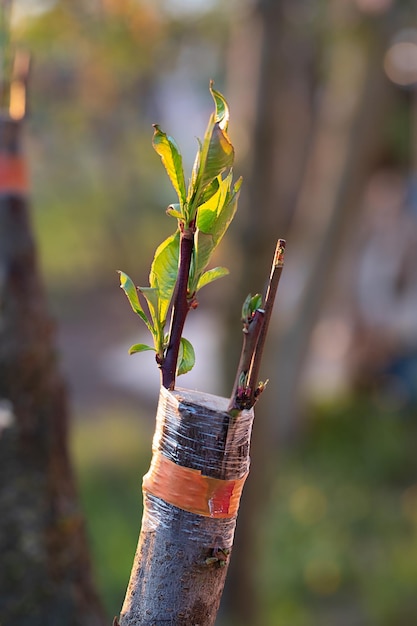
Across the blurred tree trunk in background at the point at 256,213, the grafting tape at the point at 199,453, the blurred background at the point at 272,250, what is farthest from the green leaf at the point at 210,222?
the blurred tree trunk in background at the point at 256,213

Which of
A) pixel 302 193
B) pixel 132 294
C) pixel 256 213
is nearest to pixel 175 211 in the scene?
pixel 132 294

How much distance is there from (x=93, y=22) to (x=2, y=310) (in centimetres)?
319

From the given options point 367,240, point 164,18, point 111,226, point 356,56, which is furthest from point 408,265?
point 164,18

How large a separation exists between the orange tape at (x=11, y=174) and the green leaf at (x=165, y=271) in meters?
0.70

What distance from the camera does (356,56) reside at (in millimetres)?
5504

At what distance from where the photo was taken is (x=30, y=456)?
1.44m

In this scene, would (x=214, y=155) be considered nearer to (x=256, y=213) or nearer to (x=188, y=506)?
(x=188, y=506)

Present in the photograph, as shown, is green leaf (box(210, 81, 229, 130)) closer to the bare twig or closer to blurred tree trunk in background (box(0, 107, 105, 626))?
the bare twig

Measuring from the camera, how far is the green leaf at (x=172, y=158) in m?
0.86

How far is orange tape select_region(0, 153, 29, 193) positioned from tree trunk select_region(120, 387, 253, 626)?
30.3 inches

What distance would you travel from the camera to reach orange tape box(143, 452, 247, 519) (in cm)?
87

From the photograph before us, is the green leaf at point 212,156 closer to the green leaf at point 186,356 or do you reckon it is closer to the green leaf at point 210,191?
the green leaf at point 210,191

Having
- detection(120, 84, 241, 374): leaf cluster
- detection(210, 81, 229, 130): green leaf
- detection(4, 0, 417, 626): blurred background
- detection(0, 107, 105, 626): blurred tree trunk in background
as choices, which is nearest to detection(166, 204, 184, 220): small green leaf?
detection(120, 84, 241, 374): leaf cluster

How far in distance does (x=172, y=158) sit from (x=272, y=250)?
119 inches
